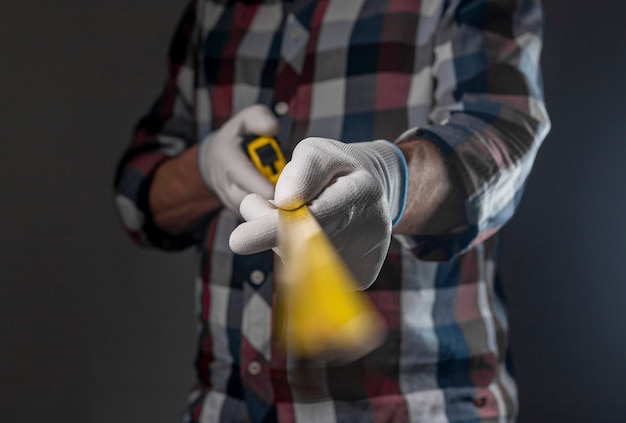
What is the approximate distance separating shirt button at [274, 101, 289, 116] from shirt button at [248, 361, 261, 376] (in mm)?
281

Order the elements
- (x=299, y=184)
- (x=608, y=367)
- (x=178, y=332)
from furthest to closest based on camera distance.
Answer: (x=178, y=332)
(x=608, y=367)
(x=299, y=184)

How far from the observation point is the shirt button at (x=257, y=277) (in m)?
0.75

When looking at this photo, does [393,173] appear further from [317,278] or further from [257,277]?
[257,277]

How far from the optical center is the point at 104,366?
1.17m

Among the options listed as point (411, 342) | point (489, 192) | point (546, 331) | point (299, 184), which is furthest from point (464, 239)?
point (546, 331)

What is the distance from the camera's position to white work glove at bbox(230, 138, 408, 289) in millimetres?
374

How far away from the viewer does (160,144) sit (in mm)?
918

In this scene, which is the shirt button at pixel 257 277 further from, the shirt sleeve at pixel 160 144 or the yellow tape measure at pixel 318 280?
the yellow tape measure at pixel 318 280

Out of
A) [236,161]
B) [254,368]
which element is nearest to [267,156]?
[236,161]

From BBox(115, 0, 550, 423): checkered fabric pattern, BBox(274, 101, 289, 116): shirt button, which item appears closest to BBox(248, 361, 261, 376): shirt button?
BBox(115, 0, 550, 423): checkered fabric pattern

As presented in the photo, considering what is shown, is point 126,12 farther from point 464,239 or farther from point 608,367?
point 608,367

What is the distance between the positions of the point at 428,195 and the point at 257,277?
0.27 metres

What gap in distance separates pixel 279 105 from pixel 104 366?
0.63 meters

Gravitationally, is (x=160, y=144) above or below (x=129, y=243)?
above
